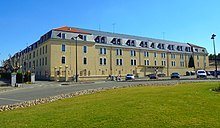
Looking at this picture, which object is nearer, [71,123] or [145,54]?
[71,123]

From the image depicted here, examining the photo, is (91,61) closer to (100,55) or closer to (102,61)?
(100,55)

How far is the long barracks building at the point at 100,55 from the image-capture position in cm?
5638

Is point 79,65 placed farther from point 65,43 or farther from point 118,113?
point 118,113

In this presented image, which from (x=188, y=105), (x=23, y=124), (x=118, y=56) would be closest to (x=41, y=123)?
(x=23, y=124)

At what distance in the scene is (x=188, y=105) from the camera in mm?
9469

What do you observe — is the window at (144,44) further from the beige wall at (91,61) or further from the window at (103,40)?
the window at (103,40)

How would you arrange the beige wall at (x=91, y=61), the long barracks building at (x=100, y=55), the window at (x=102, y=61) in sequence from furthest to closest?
the window at (x=102, y=61) < the long barracks building at (x=100, y=55) < the beige wall at (x=91, y=61)

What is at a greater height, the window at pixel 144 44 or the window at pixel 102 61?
the window at pixel 144 44

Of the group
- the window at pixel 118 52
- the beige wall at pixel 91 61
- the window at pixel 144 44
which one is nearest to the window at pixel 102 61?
the beige wall at pixel 91 61

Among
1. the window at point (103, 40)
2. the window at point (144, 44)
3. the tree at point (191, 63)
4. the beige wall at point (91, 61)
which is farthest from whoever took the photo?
the tree at point (191, 63)

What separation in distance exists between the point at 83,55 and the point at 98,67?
6136 mm

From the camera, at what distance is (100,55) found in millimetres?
65125

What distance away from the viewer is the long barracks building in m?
56.4

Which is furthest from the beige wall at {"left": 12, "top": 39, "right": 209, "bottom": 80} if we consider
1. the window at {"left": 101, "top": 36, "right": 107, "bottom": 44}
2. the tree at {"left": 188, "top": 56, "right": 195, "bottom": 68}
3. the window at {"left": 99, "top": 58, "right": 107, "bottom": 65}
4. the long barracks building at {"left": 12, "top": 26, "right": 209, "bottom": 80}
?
the tree at {"left": 188, "top": 56, "right": 195, "bottom": 68}
